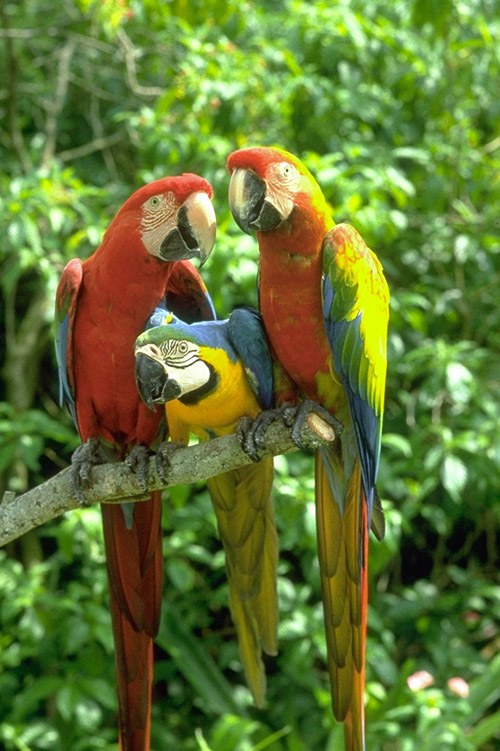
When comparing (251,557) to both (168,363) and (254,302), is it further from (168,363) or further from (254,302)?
(254,302)

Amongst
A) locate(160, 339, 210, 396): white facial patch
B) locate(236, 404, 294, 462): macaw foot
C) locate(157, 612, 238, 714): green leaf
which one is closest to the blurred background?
locate(157, 612, 238, 714): green leaf

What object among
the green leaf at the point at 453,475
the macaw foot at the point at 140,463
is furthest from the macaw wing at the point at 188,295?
the green leaf at the point at 453,475

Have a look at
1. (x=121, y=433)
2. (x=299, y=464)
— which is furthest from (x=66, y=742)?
(x=121, y=433)

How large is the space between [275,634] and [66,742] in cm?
159

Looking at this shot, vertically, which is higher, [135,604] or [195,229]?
[195,229]

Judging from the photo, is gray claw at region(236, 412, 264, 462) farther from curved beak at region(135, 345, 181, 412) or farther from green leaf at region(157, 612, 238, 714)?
green leaf at region(157, 612, 238, 714)

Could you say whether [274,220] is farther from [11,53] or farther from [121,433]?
[11,53]

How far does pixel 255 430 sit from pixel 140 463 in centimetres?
21

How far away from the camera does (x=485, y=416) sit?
2.83 metres

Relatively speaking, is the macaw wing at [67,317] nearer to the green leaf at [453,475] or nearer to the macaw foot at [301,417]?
the macaw foot at [301,417]

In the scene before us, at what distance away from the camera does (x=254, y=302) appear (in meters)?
2.71

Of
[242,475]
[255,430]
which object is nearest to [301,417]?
[255,430]

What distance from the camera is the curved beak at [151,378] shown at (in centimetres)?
128

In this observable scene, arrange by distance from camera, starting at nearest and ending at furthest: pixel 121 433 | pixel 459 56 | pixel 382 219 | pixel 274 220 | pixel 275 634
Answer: pixel 274 220 < pixel 275 634 < pixel 121 433 < pixel 382 219 < pixel 459 56
